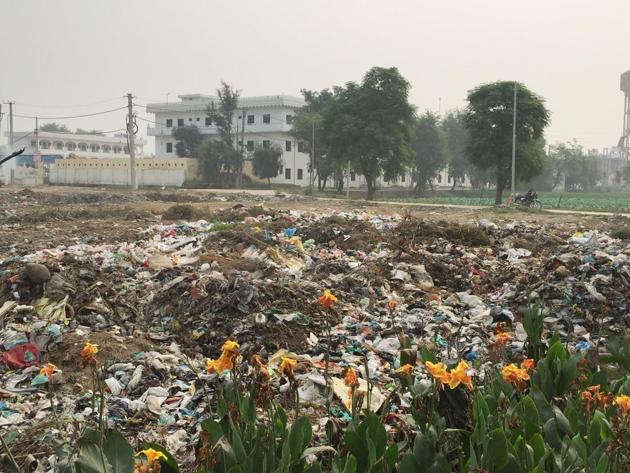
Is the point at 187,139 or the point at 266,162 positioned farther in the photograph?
the point at 187,139

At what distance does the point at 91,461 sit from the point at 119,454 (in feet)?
0.37

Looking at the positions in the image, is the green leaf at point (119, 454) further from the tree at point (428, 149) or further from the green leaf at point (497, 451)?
the tree at point (428, 149)

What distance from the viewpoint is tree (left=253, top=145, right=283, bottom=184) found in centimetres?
5516

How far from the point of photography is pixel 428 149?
56812mm

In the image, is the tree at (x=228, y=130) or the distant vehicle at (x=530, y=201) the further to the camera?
the tree at (x=228, y=130)

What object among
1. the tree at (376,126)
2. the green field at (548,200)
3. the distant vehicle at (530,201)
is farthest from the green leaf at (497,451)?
the tree at (376,126)

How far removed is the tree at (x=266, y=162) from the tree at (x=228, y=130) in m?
1.96

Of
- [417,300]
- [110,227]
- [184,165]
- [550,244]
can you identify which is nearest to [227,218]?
[110,227]

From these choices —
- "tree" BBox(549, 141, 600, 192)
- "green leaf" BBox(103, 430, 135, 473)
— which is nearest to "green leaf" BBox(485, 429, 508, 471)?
"green leaf" BBox(103, 430, 135, 473)

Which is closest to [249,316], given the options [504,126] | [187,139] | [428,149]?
[504,126]

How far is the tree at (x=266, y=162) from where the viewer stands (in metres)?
55.2

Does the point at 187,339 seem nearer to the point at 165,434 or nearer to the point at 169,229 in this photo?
the point at 165,434

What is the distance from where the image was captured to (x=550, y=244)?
42.6ft

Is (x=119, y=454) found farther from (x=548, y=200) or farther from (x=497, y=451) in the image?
(x=548, y=200)
